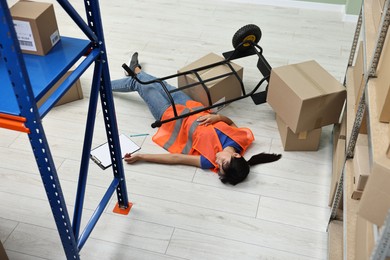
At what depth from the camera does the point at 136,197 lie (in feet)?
8.30

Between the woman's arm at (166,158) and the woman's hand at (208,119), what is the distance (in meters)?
0.24

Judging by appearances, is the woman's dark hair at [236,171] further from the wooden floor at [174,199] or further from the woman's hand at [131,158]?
the woman's hand at [131,158]

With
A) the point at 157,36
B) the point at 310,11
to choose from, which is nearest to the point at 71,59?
the point at 157,36

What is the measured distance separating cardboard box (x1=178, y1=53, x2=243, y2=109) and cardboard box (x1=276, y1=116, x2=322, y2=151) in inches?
18.1

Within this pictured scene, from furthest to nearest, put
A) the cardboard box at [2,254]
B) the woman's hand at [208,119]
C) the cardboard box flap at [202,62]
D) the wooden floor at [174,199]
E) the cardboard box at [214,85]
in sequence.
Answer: the cardboard box flap at [202,62]
the cardboard box at [214,85]
the woman's hand at [208,119]
the wooden floor at [174,199]
the cardboard box at [2,254]

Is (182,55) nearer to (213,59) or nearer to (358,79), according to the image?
(213,59)

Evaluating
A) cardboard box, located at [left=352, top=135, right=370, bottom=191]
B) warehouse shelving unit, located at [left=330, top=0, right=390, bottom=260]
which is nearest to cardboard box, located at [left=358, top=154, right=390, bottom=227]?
warehouse shelving unit, located at [left=330, top=0, right=390, bottom=260]

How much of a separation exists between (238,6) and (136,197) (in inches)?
109

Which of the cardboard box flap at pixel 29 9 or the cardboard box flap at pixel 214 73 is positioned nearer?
the cardboard box flap at pixel 29 9

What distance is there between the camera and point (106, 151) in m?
2.80

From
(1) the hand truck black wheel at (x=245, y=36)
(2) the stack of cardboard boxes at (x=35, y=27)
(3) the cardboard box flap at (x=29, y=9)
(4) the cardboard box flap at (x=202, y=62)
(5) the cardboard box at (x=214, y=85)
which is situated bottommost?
(5) the cardboard box at (x=214, y=85)

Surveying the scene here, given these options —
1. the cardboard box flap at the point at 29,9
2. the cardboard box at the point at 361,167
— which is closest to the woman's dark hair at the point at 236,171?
the cardboard box at the point at 361,167

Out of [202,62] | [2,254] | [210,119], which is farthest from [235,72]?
[2,254]

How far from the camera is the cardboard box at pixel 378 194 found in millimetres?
1237
